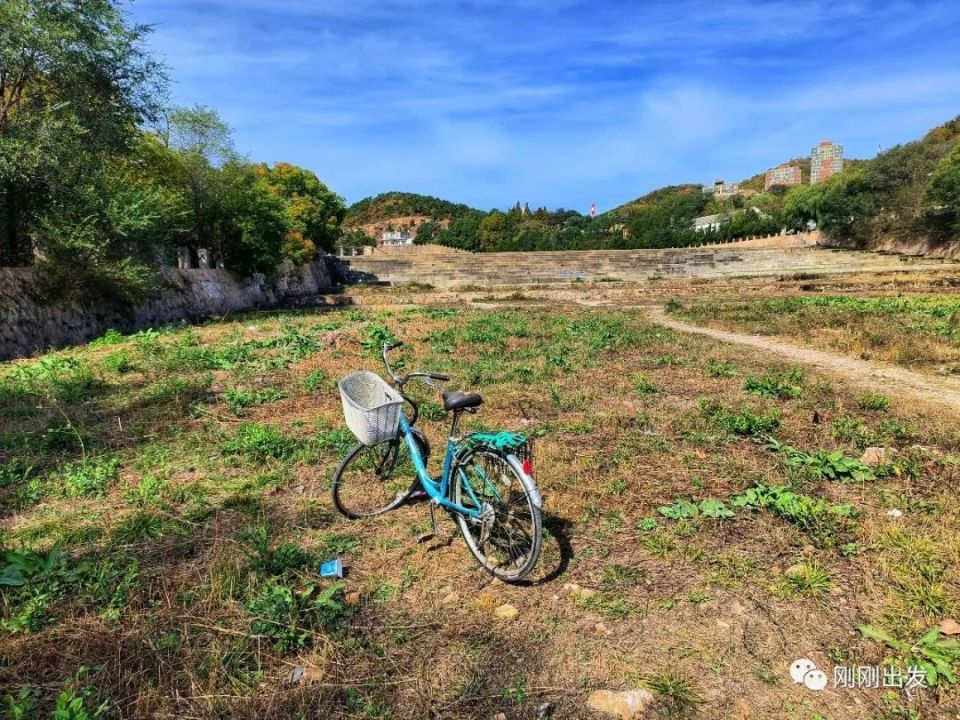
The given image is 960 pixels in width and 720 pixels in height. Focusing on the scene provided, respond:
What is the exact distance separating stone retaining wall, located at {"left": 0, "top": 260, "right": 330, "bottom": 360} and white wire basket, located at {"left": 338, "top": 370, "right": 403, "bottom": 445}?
31.9 feet

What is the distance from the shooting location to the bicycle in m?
2.79


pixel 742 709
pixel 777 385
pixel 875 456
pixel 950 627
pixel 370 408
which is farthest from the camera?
pixel 777 385

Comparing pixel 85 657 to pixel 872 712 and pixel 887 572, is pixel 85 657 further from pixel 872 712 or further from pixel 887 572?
pixel 887 572

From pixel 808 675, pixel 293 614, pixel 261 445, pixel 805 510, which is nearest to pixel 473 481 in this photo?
pixel 293 614

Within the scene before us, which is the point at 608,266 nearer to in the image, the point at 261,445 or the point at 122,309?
the point at 122,309

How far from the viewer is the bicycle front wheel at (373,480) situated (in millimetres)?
3689

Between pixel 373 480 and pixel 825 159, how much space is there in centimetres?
16039

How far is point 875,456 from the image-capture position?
423 centimetres

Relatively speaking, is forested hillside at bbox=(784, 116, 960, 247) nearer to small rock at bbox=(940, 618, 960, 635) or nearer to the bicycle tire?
small rock at bbox=(940, 618, 960, 635)

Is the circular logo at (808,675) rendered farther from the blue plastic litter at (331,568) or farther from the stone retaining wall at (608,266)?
the stone retaining wall at (608,266)

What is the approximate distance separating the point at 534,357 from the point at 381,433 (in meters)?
5.75

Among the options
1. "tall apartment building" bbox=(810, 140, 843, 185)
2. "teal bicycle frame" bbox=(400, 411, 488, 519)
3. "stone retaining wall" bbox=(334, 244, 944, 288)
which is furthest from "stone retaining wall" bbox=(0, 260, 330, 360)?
"tall apartment building" bbox=(810, 140, 843, 185)

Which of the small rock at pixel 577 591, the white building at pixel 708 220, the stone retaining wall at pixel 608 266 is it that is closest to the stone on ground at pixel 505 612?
the small rock at pixel 577 591

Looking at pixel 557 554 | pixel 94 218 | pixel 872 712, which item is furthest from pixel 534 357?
pixel 94 218
